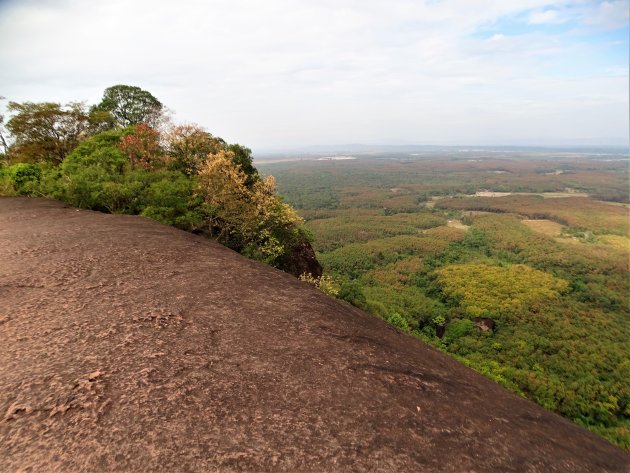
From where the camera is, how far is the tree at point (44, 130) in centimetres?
3048

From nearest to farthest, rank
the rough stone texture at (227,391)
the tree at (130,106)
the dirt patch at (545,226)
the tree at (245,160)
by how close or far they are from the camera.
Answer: the rough stone texture at (227,391) → the tree at (245,160) → the tree at (130,106) → the dirt patch at (545,226)

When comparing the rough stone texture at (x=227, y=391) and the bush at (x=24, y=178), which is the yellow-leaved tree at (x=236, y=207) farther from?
the rough stone texture at (x=227, y=391)

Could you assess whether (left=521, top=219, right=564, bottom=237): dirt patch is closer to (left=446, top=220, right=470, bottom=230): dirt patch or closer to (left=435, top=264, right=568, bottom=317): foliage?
(left=446, top=220, right=470, bottom=230): dirt patch

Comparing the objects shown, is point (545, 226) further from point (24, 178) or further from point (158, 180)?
point (24, 178)

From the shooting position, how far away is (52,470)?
3.76 metres

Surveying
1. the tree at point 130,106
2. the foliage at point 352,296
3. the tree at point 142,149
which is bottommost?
the foliage at point 352,296

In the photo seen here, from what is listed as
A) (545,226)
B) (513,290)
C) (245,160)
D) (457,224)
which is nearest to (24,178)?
(245,160)

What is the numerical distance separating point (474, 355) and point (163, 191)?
160 ft

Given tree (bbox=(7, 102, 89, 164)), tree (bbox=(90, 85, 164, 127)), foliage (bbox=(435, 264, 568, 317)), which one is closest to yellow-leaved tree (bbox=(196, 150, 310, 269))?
tree (bbox=(7, 102, 89, 164))

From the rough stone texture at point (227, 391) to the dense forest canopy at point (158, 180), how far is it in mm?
11679

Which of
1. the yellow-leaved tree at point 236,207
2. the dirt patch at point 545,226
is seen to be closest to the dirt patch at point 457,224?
the dirt patch at point 545,226

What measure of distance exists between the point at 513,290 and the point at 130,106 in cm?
7934

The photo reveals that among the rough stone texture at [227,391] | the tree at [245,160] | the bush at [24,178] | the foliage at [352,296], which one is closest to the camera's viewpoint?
the rough stone texture at [227,391]

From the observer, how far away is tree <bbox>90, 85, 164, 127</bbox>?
43250mm
